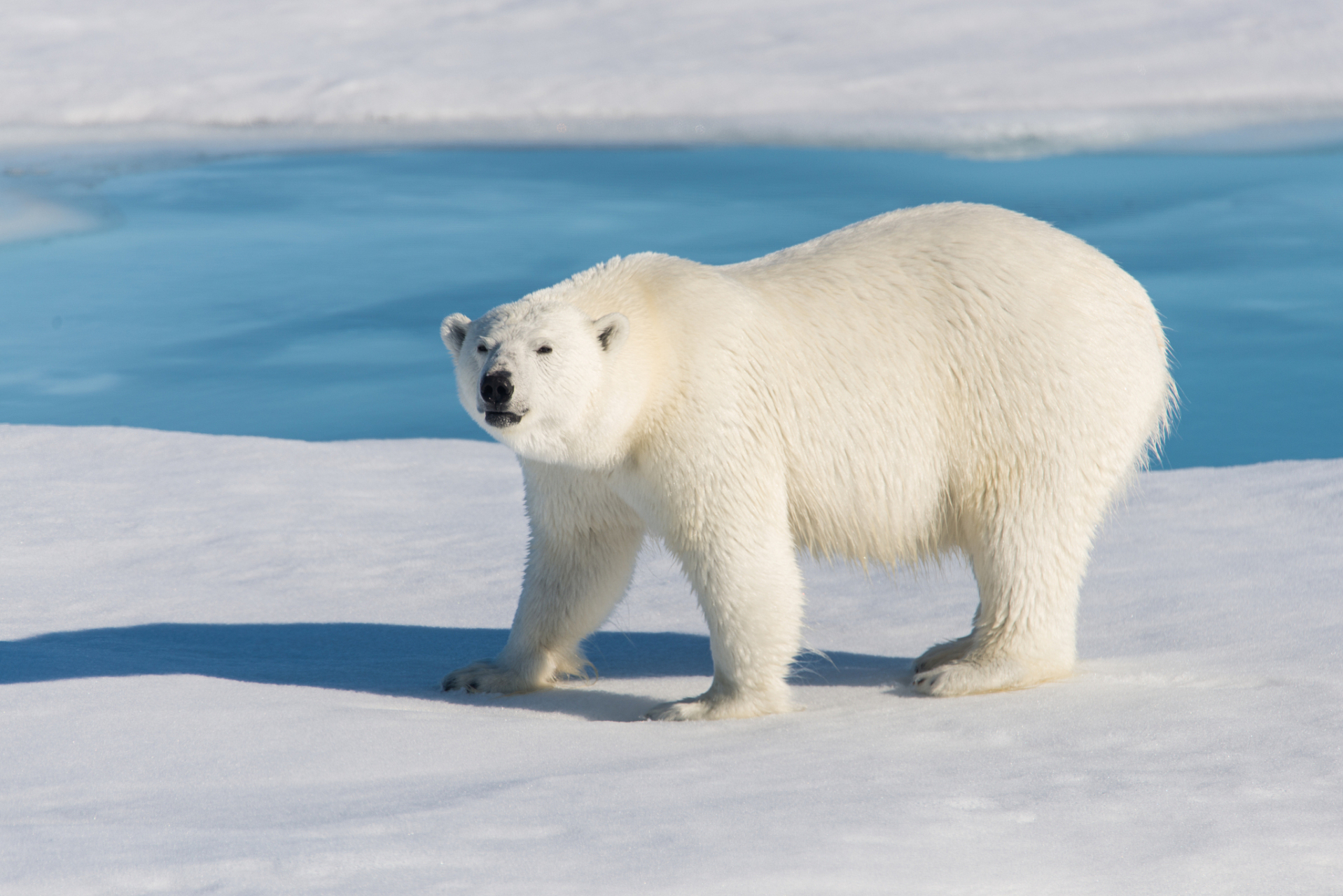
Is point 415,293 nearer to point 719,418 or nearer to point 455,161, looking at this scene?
point 455,161

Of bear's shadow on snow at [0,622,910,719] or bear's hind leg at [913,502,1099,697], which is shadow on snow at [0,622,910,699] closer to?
bear's shadow on snow at [0,622,910,719]

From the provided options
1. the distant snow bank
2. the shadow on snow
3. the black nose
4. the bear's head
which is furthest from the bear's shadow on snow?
the distant snow bank

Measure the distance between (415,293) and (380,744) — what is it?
7.89 metres

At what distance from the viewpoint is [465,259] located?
428 inches

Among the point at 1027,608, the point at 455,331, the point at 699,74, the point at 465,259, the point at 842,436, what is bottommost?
the point at 1027,608

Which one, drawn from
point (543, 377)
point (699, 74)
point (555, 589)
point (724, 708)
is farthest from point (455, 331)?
point (699, 74)

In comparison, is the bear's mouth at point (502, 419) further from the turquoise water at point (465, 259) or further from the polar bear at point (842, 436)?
the turquoise water at point (465, 259)

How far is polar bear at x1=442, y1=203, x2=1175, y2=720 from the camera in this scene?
10.1ft

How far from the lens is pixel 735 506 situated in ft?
10.1

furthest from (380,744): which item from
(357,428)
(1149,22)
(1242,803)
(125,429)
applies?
(1149,22)

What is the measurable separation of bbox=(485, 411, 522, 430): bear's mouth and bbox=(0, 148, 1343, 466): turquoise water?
19.0 feet

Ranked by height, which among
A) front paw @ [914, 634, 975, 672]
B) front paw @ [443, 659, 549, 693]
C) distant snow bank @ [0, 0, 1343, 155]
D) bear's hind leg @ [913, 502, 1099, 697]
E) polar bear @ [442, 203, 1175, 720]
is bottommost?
front paw @ [443, 659, 549, 693]

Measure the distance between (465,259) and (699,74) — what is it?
11.6 ft

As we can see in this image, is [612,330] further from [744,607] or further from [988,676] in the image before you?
[988,676]
